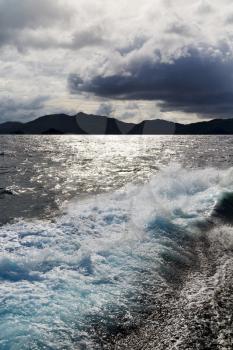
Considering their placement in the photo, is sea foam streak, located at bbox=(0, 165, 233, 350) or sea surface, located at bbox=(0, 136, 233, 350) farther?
sea foam streak, located at bbox=(0, 165, 233, 350)

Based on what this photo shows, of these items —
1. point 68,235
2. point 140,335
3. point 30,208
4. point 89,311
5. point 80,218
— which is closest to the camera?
point 140,335

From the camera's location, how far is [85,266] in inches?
485

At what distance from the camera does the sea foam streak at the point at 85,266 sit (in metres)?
8.88

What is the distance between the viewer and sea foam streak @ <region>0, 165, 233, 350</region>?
8.88 metres

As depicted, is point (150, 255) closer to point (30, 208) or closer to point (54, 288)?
point (54, 288)

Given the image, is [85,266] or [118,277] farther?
[85,266]

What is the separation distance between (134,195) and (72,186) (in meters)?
10.2

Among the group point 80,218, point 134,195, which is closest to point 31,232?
point 80,218

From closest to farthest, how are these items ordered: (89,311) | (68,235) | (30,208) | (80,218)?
(89,311), (68,235), (80,218), (30,208)

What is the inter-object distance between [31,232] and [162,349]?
9850mm

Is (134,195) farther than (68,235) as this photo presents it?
Yes

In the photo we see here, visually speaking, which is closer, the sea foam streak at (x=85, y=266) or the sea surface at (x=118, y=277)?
the sea surface at (x=118, y=277)

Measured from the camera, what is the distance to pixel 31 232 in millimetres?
16438

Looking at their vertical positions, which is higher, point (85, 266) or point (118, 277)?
point (85, 266)
